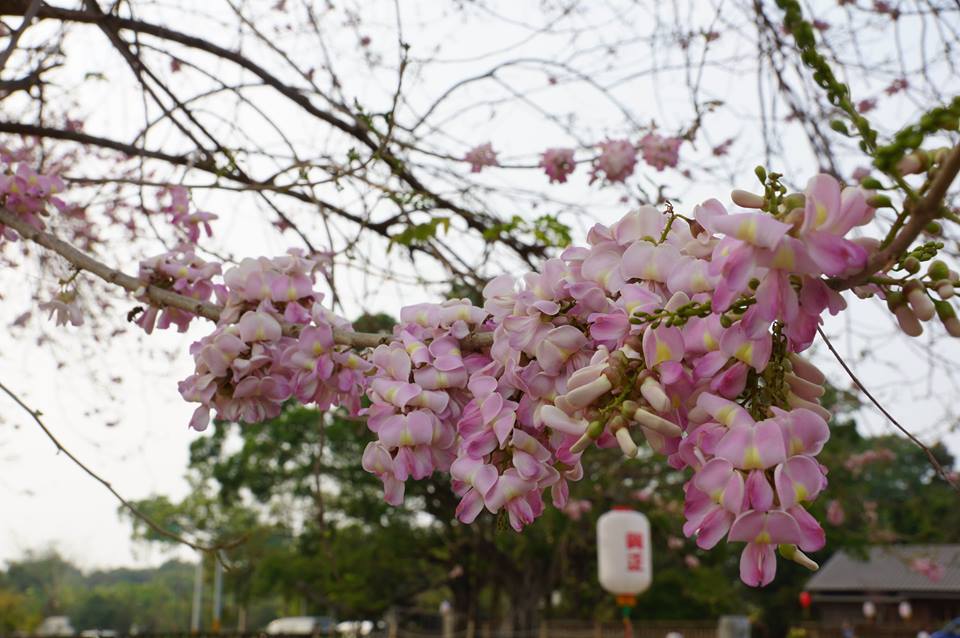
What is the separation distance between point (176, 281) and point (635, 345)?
1.97ft

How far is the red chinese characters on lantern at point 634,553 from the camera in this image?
650 centimetres

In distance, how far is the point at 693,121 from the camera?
2066 mm

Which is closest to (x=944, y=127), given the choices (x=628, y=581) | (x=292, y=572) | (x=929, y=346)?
(x=929, y=346)

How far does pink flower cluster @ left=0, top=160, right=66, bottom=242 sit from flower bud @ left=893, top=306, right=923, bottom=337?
3.57 feet

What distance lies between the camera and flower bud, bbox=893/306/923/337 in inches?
18.8

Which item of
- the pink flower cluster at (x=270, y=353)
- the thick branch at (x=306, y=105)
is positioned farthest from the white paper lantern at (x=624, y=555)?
the pink flower cluster at (x=270, y=353)

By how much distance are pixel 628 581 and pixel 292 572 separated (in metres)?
7.88

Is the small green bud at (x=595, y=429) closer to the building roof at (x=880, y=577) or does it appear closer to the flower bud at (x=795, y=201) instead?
the flower bud at (x=795, y=201)

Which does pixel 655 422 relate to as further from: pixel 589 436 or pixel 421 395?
pixel 421 395

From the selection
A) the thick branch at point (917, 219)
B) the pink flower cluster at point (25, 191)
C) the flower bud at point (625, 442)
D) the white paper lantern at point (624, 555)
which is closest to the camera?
the thick branch at point (917, 219)

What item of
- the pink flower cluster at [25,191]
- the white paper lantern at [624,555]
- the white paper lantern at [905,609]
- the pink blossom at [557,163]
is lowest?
the white paper lantern at [905,609]

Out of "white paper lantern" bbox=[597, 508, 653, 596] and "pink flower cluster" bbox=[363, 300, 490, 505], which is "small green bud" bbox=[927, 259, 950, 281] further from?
"white paper lantern" bbox=[597, 508, 653, 596]

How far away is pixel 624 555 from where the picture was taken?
6500 mm

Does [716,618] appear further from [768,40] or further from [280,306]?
[280,306]
